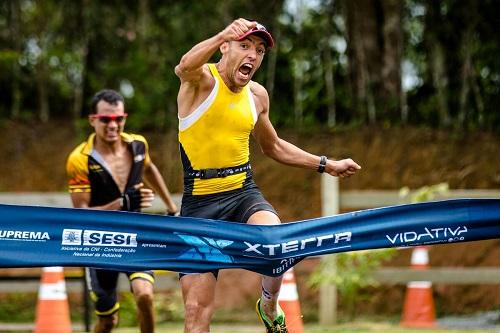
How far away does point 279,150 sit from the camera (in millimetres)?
7168

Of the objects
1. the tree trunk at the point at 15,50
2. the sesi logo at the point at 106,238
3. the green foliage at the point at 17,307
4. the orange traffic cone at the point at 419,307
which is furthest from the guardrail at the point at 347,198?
the tree trunk at the point at 15,50

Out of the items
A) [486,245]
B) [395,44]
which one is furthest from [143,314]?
[395,44]

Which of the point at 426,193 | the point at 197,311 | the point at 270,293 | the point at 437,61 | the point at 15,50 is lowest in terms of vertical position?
the point at 197,311

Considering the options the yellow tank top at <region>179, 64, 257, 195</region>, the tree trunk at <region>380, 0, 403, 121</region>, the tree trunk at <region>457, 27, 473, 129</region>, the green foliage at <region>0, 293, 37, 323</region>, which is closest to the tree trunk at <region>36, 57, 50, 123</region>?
the green foliage at <region>0, 293, 37, 323</region>

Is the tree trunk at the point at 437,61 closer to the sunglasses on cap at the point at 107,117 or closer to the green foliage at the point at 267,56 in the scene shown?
the green foliage at the point at 267,56

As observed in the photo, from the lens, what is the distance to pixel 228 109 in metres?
6.47

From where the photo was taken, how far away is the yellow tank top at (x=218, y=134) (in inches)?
253

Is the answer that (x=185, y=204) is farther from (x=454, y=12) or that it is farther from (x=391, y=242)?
(x=454, y=12)

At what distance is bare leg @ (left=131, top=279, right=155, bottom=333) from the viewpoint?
8031mm

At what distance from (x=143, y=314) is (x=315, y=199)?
8.23 m

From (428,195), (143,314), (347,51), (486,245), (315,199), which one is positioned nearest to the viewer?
(143,314)

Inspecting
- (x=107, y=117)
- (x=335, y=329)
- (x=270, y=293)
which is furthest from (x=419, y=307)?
(x=270, y=293)

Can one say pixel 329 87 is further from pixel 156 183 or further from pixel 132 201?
pixel 132 201

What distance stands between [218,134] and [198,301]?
106cm
